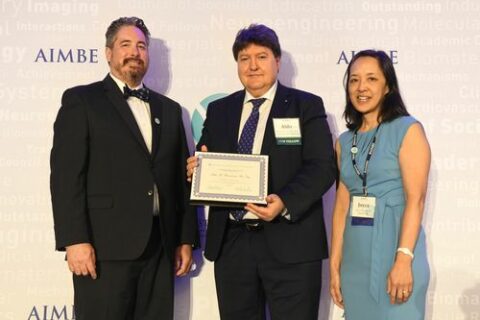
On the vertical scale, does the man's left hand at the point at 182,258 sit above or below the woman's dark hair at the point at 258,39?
below

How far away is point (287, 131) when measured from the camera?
2.01 meters

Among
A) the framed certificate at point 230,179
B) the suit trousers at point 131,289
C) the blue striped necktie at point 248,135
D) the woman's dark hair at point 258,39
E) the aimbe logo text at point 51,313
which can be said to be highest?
the woman's dark hair at point 258,39

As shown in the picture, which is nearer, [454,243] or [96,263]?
[96,263]

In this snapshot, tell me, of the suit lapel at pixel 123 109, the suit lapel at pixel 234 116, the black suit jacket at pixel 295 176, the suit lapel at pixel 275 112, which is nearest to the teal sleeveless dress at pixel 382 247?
the black suit jacket at pixel 295 176

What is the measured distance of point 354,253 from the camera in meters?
1.84

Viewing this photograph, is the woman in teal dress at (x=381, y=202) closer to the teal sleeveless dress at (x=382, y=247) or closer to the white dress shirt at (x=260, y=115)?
the teal sleeveless dress at (x=382, y=247)

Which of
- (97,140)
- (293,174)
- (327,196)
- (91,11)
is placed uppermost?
(91,11)

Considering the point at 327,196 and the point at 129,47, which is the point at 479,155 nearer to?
the point at 327,196

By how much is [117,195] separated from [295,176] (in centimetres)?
78

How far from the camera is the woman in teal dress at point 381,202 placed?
1.73 m

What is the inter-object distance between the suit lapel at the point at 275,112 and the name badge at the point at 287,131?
2 cm

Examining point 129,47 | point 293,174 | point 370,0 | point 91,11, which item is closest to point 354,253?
point 293,174

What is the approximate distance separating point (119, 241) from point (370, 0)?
6.82 ft

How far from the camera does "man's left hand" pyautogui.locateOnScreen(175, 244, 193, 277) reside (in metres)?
2.24
